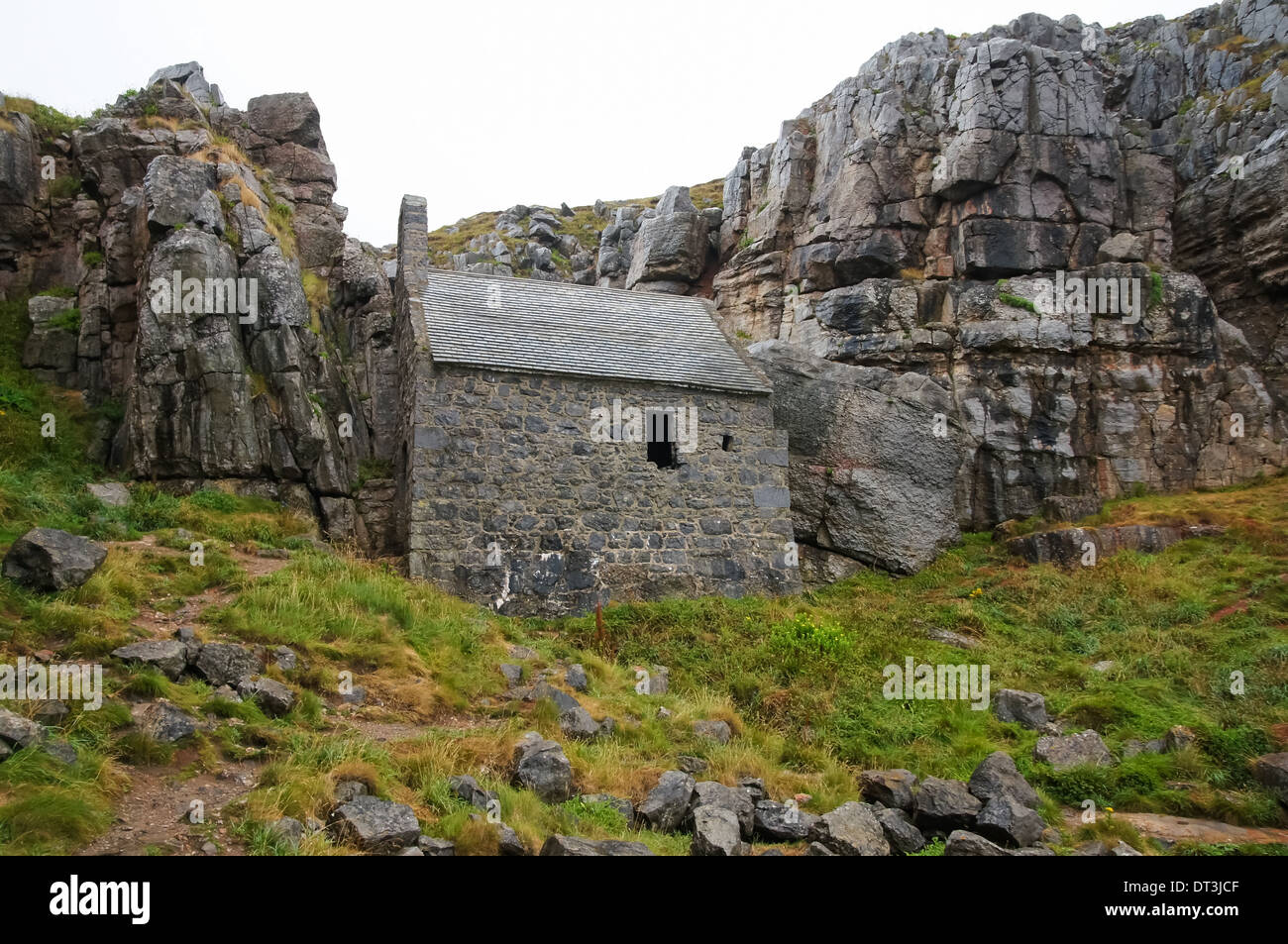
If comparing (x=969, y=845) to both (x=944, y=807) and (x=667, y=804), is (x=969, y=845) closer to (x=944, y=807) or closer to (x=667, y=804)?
(x=944, y=807)

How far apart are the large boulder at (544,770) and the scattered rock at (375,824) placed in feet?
5.84

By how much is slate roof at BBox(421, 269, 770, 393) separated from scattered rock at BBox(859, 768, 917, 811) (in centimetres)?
1144

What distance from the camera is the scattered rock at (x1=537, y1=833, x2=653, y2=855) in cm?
820

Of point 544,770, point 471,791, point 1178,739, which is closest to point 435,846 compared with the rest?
point 471,791

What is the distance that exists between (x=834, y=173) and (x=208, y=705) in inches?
1073

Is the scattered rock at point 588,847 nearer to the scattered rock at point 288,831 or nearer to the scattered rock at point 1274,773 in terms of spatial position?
the scattered rock at point 288,831

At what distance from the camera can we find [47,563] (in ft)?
39.4

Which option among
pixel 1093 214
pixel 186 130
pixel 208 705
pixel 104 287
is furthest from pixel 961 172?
pixel 208 705

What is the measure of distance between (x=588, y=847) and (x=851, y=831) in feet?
11.0

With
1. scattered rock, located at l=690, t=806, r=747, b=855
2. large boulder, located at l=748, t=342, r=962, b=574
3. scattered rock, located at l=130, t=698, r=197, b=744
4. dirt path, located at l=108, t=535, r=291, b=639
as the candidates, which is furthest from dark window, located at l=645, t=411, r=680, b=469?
scattered rock, located at l=130, t=698, r=197, b=744

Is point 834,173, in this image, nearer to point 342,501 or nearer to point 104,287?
point 342,501

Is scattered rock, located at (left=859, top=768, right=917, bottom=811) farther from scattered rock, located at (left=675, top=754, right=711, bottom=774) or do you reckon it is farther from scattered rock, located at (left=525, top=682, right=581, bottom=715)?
scattered rock, located at (left=525, top=682, right=581, bottom=715)

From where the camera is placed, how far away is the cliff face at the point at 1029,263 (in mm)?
25453

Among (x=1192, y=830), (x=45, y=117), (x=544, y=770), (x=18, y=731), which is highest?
(x=45, y=117)
